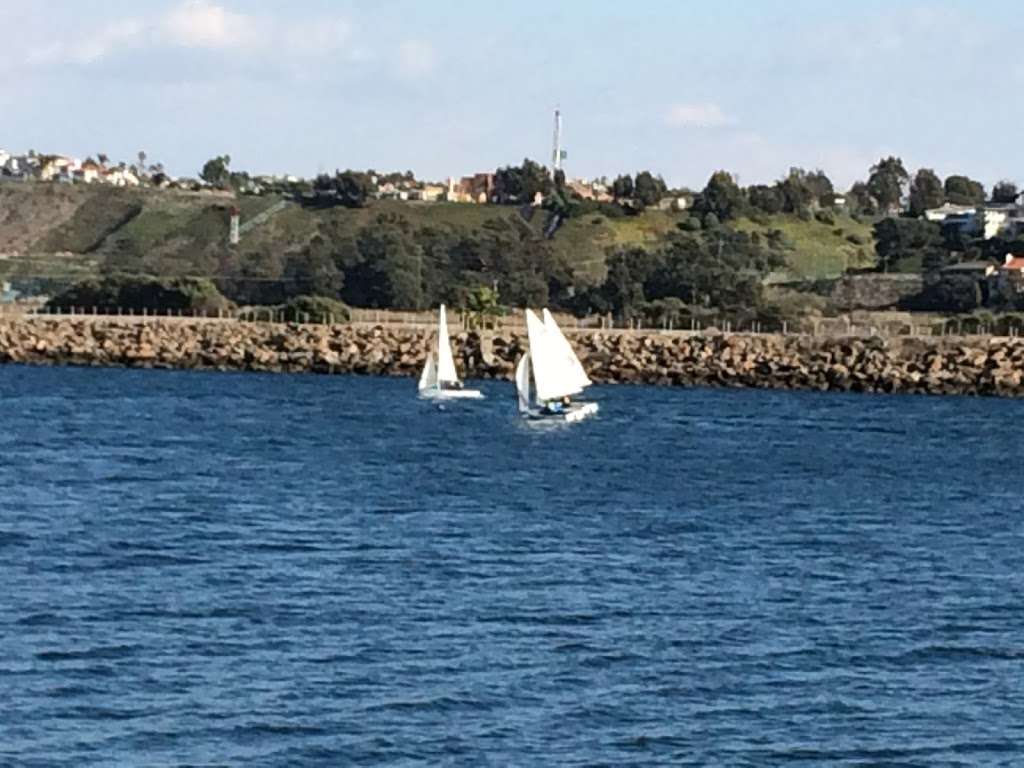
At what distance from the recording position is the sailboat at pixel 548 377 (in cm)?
6581

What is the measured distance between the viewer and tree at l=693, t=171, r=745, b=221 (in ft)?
544

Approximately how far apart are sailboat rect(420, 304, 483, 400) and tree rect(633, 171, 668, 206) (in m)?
93.2

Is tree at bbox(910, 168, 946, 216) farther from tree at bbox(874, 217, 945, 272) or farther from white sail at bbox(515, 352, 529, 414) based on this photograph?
white sail at bbox(515, 352, 529, 414)

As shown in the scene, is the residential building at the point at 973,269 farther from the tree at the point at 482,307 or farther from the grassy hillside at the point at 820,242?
the tree at the point at 482,307

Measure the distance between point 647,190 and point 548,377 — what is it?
106 m

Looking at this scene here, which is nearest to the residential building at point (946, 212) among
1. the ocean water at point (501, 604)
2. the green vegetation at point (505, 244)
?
the green vegetation at point (505, 244)

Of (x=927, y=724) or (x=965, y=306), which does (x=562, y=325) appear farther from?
(x=927, y=724)

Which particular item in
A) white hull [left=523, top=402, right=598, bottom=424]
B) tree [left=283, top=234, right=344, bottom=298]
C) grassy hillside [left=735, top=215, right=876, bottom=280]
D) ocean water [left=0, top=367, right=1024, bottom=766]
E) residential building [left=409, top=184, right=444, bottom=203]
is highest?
residential building [left=409, top=184, right=444, bottom=203]

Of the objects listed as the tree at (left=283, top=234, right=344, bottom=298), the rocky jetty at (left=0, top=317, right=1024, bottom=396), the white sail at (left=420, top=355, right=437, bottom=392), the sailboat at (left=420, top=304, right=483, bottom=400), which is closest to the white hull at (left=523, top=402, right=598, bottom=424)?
the sailboat at (left=420, top=304, right=483, bottom=400)

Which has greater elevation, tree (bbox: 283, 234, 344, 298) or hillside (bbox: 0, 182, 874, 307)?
hillside (bbox: 0, 182, 874, 307)

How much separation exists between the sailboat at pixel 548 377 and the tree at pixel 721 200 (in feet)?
325

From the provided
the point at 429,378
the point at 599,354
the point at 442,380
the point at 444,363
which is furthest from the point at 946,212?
the point at 429,378

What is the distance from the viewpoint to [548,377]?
6681 cm

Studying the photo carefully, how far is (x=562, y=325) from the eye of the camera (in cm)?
11412
